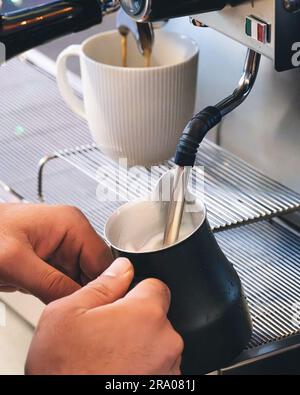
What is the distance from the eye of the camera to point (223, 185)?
0.90 m

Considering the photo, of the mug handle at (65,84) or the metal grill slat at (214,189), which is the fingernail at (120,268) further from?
the mug handle at (65,84)

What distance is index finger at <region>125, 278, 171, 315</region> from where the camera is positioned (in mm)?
620

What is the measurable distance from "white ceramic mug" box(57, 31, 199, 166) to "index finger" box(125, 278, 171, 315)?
0.91ft

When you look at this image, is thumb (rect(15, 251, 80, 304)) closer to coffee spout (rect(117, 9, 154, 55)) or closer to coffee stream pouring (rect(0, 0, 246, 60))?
coffee stream pouring (rect(0, 0, 246, 60))

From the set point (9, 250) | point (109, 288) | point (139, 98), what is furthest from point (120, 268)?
point (139, 98)

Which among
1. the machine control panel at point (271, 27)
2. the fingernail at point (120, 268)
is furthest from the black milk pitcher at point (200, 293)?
the machine control panel at point (271, 27)

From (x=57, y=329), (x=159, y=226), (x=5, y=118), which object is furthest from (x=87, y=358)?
(x=5, y=118)

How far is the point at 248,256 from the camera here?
0.83 metres

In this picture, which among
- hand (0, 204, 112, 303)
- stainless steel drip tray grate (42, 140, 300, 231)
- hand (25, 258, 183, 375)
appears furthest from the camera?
stainless steel drip tray grate (42, 140, 300, 231)

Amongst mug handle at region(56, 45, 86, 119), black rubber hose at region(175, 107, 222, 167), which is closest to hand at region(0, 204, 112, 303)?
black rubber hose at region(175, 107, 222, 167)

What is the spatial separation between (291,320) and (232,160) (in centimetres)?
25

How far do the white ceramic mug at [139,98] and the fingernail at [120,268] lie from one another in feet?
0.87

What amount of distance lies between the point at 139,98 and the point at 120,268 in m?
0.27
